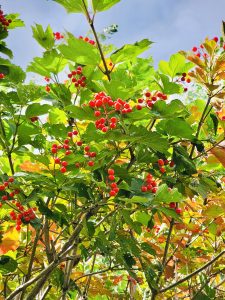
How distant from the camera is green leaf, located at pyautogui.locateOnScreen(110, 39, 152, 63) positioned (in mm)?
2273

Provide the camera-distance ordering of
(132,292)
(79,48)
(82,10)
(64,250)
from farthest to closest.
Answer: (132,292)
(64,250)
(82,10)
(79,48)

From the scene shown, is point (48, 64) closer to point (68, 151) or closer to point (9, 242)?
point (68, 151)

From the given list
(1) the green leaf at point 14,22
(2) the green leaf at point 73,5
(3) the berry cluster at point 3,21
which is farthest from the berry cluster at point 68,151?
(1) the green leaf at point 14,22

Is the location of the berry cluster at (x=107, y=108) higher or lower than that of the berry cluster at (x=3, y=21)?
lower

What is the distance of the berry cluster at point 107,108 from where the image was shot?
193cm

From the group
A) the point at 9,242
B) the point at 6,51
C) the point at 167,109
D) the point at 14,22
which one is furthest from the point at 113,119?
the point at 14,22

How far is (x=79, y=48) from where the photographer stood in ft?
7.05

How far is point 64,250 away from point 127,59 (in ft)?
4.51

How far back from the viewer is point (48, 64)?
2.46m

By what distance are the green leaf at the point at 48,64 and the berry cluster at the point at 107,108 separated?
62cm

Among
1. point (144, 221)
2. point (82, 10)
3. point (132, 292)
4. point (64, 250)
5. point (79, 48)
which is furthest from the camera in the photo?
point (132, 292)

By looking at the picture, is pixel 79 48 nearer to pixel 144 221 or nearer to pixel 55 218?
pixel 55 218

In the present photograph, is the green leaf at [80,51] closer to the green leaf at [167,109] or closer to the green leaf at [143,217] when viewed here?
the green leaf at [167,109]

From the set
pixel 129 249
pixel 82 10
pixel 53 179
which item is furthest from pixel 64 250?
pixel 82 10
